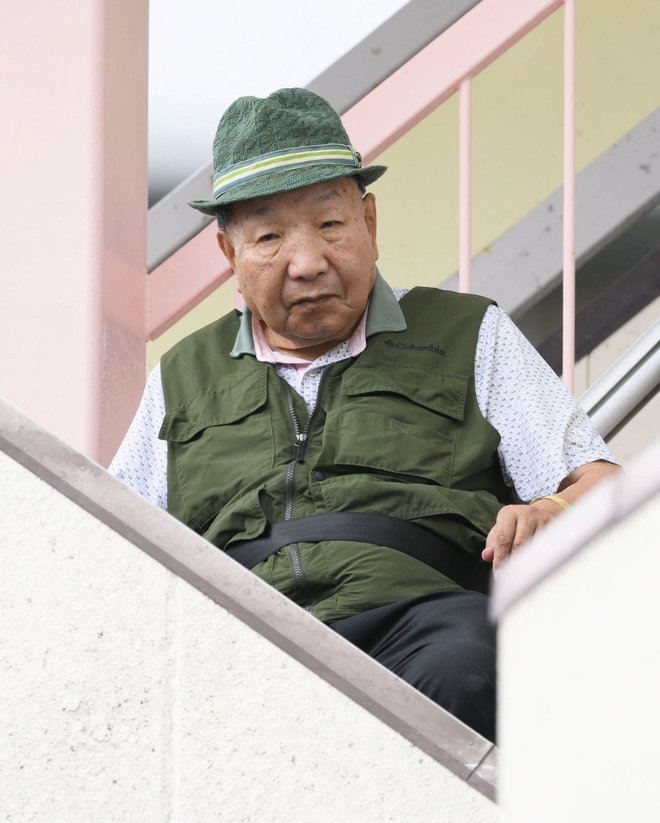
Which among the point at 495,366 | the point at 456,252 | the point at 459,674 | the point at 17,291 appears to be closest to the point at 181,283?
the point at 17,291

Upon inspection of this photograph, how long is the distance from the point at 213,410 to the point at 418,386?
28cm

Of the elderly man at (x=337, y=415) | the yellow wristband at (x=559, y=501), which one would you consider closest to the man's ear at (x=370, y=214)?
the elderly man at (x=337, y=415)

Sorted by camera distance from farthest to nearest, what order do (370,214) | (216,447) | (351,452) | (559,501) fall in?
1. (370,214)
2. (216,447)
3. (351,452)
4. (559,501)

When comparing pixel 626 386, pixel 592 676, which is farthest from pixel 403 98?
pixel 592 676

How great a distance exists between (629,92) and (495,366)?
2.00 m

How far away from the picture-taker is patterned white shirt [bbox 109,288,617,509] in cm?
189

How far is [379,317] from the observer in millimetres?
2029

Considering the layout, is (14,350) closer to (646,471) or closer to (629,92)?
(646,471)

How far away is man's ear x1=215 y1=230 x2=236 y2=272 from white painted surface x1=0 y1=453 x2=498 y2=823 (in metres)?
0.83

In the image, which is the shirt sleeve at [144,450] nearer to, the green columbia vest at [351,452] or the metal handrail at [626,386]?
the green columbia vest at [351,452]

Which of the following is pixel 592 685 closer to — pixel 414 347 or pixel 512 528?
pixel 512 528

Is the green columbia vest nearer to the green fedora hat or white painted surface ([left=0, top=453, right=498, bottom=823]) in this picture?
the green fedora hat

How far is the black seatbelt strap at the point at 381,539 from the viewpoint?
Result: 70.8 inches

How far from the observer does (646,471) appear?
0.70 m
